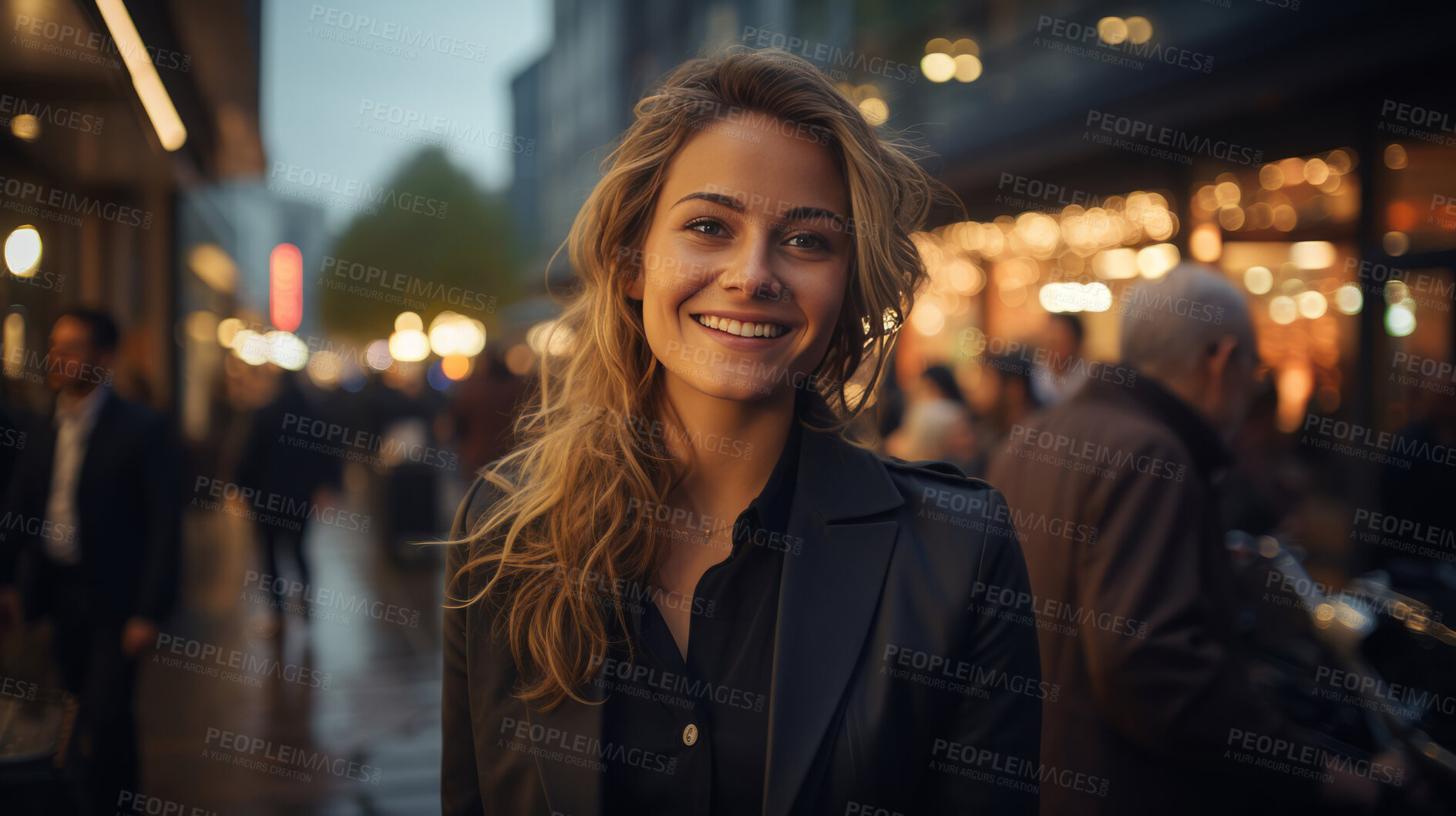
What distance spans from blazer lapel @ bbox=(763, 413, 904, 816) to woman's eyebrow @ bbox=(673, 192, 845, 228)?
0.48 m

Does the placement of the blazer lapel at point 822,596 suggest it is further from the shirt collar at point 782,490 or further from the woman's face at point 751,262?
the woman's face at point 751,262

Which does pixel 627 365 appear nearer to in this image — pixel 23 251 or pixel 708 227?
pixel 708 227

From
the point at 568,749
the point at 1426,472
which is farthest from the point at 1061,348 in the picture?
the point at 568,749

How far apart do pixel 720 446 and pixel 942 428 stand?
14.6 feet

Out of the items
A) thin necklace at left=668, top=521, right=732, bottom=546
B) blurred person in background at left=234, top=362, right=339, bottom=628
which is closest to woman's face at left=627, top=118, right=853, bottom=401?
thin necklace at left=668, top=521, right=732, bottom=546

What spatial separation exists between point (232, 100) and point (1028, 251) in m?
9.76

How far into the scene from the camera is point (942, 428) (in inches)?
238

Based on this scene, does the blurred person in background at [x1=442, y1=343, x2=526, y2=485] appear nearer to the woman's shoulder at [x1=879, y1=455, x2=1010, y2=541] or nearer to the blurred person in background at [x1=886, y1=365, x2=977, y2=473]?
the blurred person in background at [x1=886, y1=365, x2=977, y2=473]

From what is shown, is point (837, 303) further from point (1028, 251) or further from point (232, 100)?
point (1028, 251)

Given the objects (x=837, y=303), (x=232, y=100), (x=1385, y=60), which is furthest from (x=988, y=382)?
(x=232, y=100)

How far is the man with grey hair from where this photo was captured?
2305 mm

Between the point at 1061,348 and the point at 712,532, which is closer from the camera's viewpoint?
the point at 712,532

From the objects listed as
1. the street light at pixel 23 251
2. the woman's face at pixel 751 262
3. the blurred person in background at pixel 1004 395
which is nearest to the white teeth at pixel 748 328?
the woman's face at pixel 751 262

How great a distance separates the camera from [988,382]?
6.60 metres
